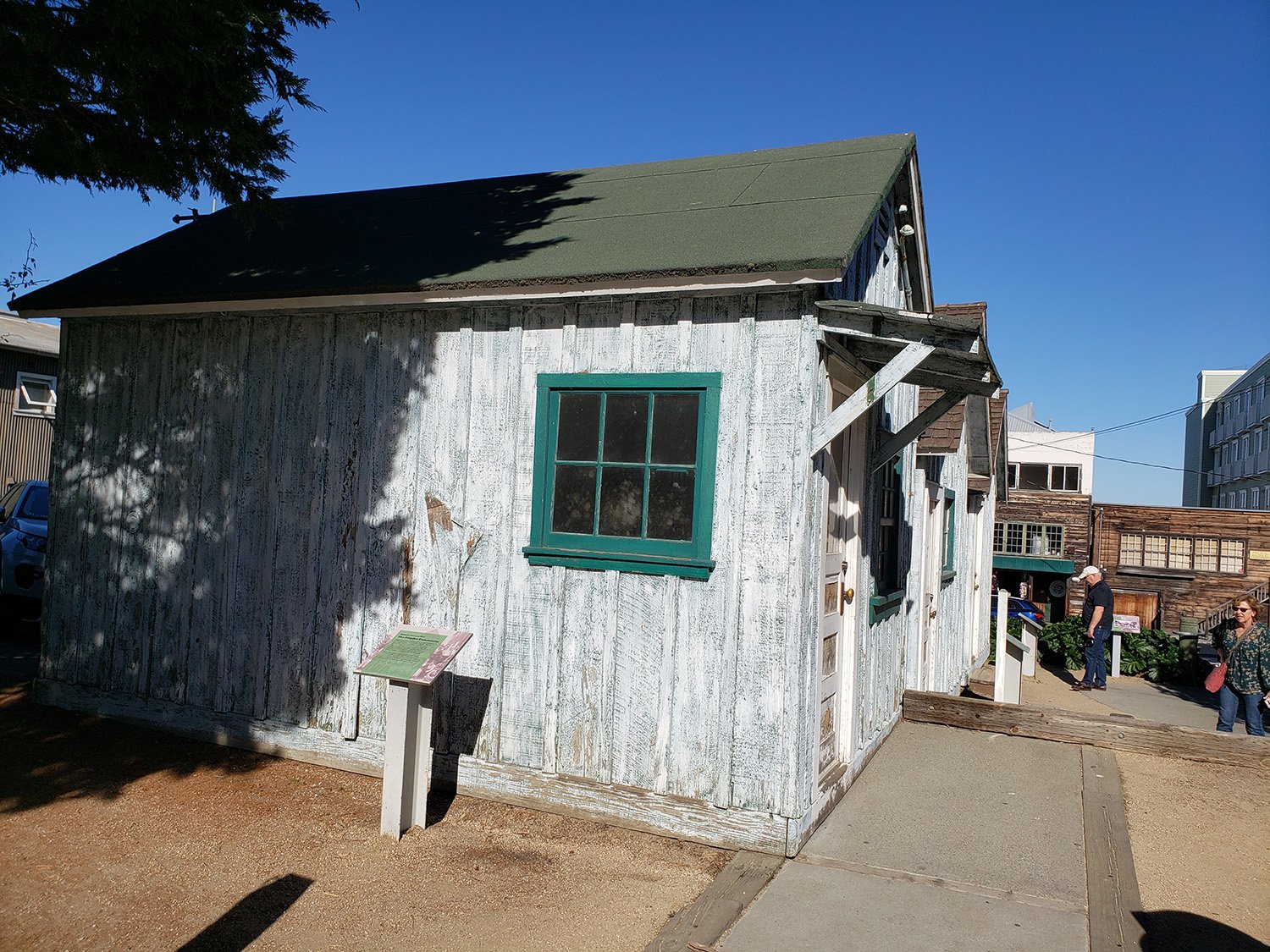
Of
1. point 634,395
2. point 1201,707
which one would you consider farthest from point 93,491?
point 1201,707

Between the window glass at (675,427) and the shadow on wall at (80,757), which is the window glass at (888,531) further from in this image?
the shadow on wall at (80,757)

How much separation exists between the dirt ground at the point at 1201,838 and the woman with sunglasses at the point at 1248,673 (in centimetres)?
200

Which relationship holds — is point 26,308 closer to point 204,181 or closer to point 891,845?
point 204,181

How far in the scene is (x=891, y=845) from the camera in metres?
5.35

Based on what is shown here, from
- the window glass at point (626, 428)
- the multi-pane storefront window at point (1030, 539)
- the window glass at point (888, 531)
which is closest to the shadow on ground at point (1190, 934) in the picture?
the window glass at point (888, 531)

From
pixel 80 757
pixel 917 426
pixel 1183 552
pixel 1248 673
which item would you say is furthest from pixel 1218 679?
pixel 1183 552

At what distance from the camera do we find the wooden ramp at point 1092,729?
7.24m

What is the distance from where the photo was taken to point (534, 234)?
6.72 meters

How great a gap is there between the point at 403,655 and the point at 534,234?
127 inches

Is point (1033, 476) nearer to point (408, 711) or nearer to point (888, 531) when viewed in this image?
point (888, 531)

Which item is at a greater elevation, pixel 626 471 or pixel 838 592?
pixel 626 471

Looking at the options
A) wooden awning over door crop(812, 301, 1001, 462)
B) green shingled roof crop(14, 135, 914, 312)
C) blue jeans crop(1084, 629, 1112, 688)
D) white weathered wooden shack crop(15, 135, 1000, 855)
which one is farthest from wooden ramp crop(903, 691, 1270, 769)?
blue jeans crop(1084, 629, 1112, 688)

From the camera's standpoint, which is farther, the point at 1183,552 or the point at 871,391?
the point at 1183,552

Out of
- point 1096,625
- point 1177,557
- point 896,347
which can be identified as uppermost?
point 896,347
